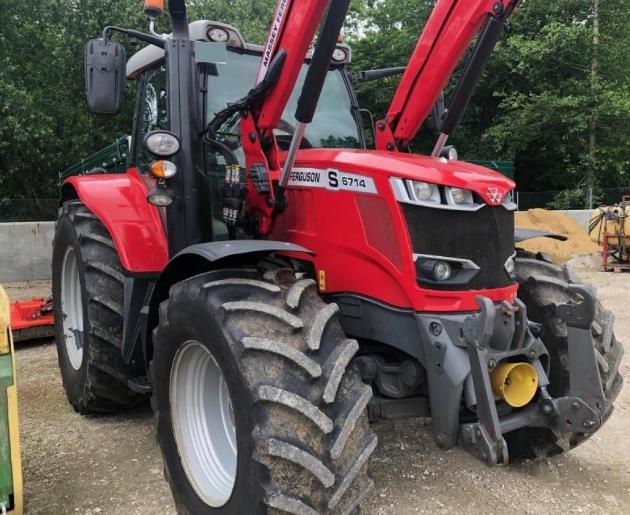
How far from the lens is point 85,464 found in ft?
11.2

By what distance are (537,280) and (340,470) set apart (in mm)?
1726

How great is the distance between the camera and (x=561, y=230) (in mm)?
13438

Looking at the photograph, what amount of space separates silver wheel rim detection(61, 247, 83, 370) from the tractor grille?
2.87m

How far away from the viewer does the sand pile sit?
40.0 feet

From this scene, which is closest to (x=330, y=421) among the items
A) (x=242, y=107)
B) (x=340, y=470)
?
(x=340, y=470)

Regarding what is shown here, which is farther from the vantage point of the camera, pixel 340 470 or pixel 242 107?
pixel 242 107

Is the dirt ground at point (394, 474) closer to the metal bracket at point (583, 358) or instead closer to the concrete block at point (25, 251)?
the metal bracket at point (583, 358)

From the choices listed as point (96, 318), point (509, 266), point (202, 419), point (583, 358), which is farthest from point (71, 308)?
point (583, 358)

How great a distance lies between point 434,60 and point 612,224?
9.53 m

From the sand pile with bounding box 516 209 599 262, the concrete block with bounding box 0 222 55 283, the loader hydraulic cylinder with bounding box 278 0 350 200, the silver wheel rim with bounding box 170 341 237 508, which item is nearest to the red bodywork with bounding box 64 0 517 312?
the loader hydraulic cylinder with bounding box 278 0 350 200

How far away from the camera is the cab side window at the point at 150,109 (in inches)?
149

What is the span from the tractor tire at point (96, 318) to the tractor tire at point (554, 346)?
8.03 feet

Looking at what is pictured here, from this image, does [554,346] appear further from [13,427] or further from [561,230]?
[561,230]

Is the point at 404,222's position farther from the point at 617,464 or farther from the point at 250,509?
the point at 617,464
